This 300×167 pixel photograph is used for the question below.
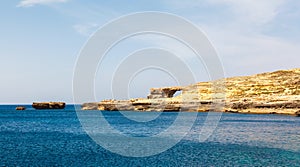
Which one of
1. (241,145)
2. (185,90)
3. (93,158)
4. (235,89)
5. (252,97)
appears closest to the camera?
(93,158)

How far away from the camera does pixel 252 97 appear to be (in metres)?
126

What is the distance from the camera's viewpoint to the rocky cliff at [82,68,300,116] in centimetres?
11319

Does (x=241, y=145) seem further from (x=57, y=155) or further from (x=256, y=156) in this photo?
(x=57, y=155)

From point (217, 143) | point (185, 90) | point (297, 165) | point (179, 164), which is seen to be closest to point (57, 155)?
point (179, 164)

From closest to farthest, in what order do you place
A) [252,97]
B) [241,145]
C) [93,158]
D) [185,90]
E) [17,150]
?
[93,158]
[17,150]
[241,145]
[252,97]
[185,90]

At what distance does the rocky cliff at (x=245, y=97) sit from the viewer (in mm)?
113188

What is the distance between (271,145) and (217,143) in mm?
6910

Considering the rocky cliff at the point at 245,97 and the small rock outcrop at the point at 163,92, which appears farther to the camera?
the small rock outcrop at the point at 163,92

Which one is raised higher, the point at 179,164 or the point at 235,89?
the point at 235,89

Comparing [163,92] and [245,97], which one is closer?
[245,97]

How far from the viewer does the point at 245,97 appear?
12900cm

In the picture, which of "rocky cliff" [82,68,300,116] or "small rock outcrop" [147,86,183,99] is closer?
"rocky cliff" [82,68,300,116]

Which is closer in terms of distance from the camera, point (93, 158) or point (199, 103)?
point (93, 158)

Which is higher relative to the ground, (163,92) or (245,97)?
(163,92)
